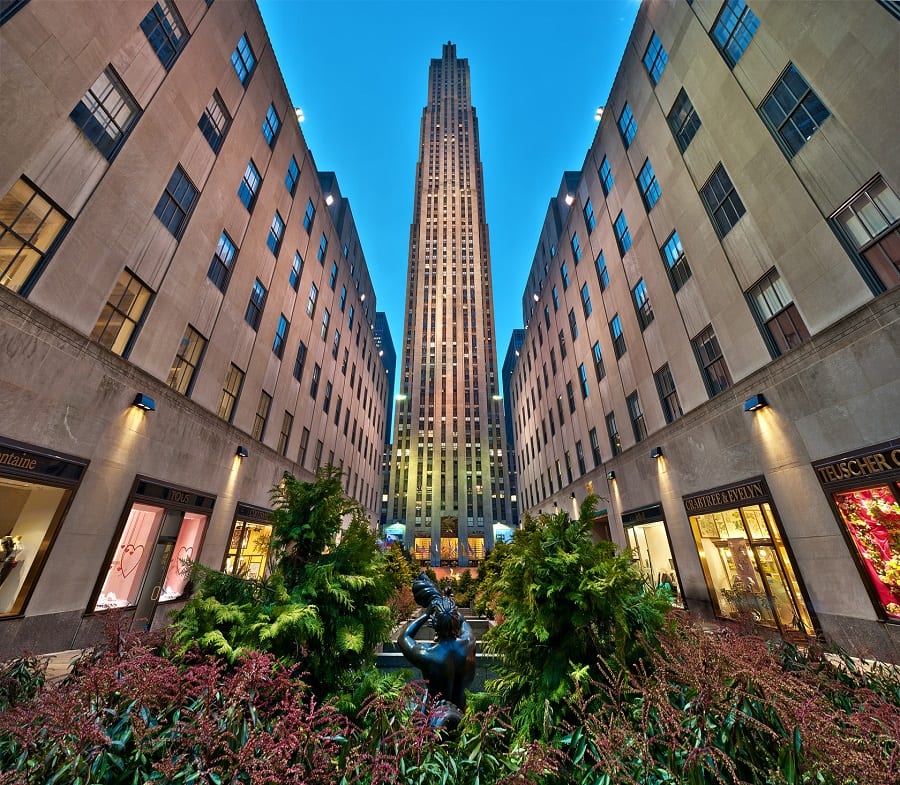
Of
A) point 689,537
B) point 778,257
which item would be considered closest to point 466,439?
point 689,537

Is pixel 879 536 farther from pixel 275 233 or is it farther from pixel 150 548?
pixel 275 233

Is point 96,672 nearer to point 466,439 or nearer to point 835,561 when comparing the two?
point 835,561

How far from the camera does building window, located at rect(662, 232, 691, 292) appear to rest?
16141 millimetres

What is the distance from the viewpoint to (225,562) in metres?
15.9

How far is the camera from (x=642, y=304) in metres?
19.5

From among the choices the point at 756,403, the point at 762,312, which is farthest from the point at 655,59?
the point at 756,403

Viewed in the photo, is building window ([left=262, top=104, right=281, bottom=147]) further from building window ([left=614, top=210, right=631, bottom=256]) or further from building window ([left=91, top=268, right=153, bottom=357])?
building window ([left=614, top=210, right=631, bottom=256])

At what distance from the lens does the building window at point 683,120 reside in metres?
15.4

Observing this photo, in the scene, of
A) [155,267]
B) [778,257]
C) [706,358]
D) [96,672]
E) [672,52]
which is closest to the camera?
[96,672]

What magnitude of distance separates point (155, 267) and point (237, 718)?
46.3 feet

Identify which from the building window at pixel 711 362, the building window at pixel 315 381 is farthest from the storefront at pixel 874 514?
the building window at pixel 315 381

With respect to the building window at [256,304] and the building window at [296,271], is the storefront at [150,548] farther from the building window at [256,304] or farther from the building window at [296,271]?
the building window at [296,271]

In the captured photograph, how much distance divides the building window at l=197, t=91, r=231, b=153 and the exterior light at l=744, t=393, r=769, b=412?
22.0 m

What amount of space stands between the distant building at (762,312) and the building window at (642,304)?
100mm
